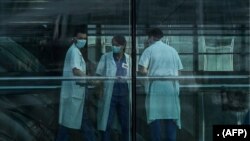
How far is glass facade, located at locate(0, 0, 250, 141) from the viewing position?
591 centimetres

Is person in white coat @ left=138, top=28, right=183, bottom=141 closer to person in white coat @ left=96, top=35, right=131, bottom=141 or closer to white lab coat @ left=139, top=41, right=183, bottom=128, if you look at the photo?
white lab coat @ left=139, top=41, right=183, bottom=128

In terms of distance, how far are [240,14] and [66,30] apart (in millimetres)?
1517

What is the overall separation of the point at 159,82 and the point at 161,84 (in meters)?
0.02

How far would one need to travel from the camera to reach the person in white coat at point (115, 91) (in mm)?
5918

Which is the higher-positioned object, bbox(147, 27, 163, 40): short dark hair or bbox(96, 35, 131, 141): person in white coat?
bbox(147, 27, 163, 40): short dark hair

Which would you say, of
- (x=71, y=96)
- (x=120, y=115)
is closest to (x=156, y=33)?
(x=120, y=115)

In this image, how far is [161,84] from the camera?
595 cm

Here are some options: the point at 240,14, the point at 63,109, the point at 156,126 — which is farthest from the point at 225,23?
the point at 63,109

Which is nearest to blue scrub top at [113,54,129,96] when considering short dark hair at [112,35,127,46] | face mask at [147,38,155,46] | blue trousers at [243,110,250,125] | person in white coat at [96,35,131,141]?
person in white coat at [96,35,131,141]

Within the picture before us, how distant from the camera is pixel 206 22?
6004 mm

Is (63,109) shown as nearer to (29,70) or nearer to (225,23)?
(29,70)

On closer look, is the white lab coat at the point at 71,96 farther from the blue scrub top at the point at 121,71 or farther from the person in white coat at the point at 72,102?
the blue scrub top at the point at 121,71

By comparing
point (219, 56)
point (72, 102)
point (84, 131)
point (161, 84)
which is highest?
point (219, 56)

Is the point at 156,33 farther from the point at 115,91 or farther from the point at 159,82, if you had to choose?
the point at 115,91
